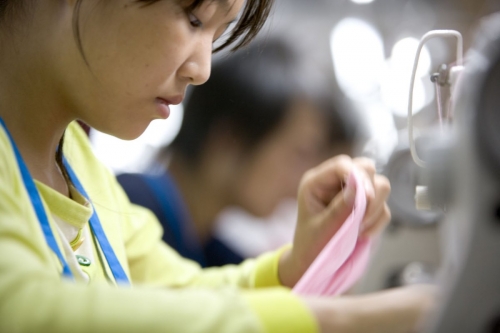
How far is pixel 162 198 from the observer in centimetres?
113

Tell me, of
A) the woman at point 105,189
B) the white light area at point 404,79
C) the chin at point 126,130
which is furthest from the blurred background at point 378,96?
the chin at point 126,130

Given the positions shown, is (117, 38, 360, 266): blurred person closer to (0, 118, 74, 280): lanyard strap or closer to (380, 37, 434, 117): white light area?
(380, 37, 434, 117): white light area

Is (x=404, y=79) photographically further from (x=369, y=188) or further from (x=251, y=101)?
(x=369, y=188)

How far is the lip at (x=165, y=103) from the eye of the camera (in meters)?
0.54

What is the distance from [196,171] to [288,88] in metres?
0.26

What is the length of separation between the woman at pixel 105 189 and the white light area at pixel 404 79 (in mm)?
95

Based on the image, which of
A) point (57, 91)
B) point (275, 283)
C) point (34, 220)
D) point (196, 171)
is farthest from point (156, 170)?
point (34, 220)

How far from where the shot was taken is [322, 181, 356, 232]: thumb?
567 millimetres

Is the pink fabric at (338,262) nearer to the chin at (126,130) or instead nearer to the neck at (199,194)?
the chin at (126,130)

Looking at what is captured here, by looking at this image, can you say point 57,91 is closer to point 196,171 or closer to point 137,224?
point 137,224

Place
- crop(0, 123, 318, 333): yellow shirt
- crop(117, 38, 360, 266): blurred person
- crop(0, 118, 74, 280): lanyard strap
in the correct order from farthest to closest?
1. crop(117, 38, 360, 266): blurred person
2. crop(0, 118, 74, 280): lanyard strap
3. crop(0, 123, 318, 333): yellow shirt

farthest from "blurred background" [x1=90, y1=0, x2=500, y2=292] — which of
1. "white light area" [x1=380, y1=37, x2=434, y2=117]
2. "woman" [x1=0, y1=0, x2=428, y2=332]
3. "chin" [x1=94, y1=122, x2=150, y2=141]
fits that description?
"chin" [x1=94, y1=122, x2=150, y2=141]

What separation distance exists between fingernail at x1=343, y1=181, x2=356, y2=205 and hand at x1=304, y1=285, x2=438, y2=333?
Result: 22 cm

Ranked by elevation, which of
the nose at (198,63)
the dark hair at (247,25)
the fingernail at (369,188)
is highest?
the dark hair at (247,25)
